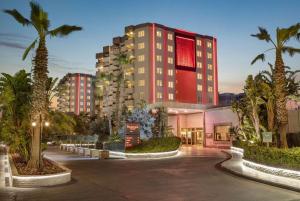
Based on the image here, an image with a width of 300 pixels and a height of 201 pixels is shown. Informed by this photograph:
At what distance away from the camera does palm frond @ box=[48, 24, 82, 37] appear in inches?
712

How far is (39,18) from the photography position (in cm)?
1755

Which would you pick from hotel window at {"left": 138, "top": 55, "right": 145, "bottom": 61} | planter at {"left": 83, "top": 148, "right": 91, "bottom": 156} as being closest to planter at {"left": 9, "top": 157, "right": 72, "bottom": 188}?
planter at {"left": 83, "top": 148, "right": 91, "bottom": 156}

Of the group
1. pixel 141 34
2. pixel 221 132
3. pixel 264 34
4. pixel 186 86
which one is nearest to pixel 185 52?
pixel 186 86

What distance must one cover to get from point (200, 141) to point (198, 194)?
5094 centimetres

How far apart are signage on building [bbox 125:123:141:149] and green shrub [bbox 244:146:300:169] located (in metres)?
16.1

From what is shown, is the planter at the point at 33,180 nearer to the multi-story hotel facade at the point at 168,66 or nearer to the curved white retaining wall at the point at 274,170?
the curved white retaining wall at the point at 274,170

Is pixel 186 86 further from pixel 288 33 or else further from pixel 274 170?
pixel 274 170

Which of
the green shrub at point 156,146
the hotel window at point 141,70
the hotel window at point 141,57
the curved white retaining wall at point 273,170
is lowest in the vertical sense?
the curved white retaining wall at point 273,170

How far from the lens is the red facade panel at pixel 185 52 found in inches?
3949

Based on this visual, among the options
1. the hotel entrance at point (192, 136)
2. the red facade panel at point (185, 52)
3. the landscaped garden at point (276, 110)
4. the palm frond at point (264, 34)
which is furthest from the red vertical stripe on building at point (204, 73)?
the palm frond at point (264, 34)

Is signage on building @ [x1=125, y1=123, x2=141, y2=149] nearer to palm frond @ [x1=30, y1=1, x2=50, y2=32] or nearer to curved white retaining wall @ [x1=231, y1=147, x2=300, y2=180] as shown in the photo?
curved white retaining wall @ [x1=231, y1=147, x2=300, y2=180]

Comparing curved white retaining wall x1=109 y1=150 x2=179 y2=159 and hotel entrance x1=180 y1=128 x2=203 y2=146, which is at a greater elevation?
hotel entrance x1=180 y1=128 x2=203 y2=146

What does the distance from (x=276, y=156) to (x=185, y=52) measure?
86660mm

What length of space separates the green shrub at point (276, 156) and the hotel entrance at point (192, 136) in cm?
4218
